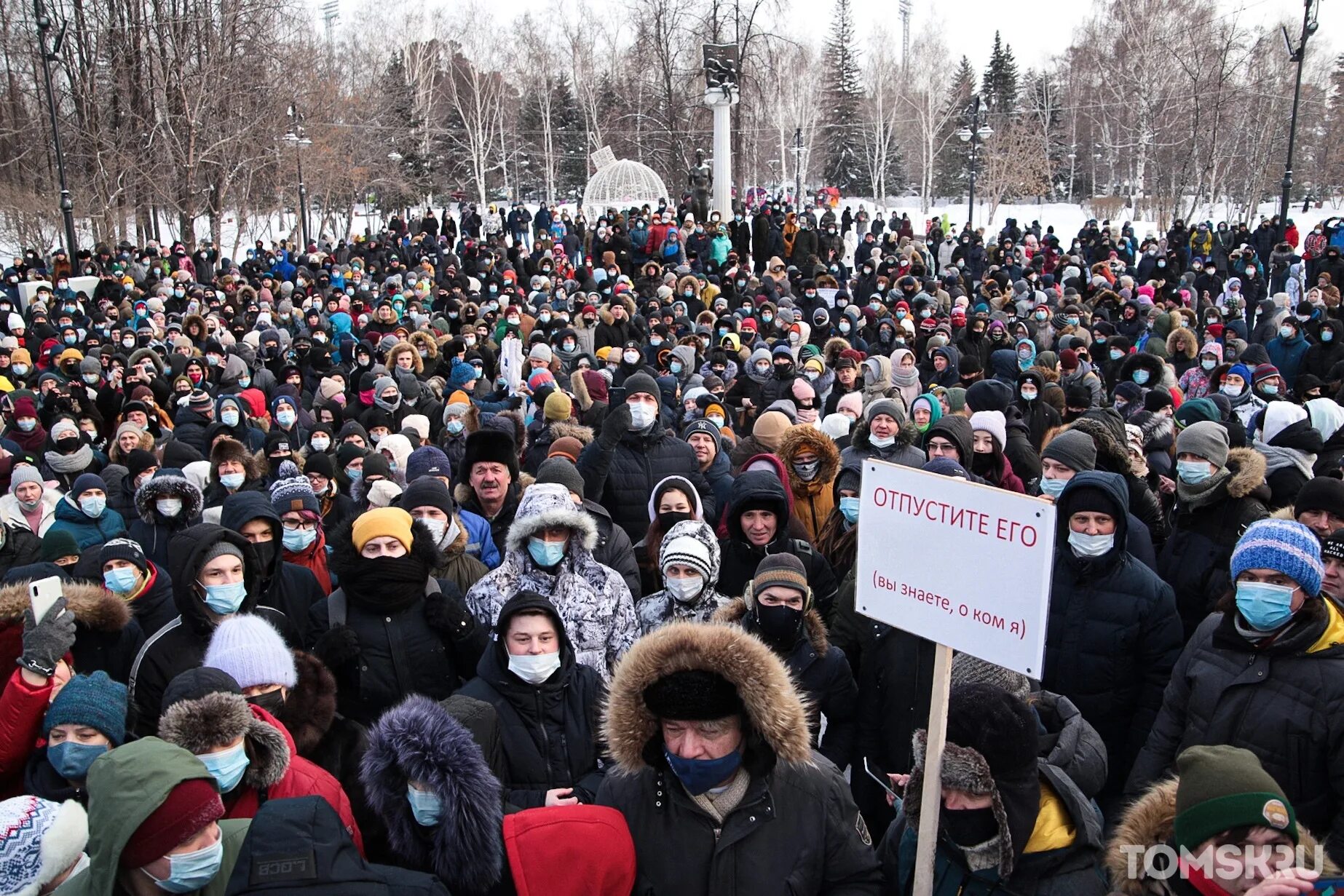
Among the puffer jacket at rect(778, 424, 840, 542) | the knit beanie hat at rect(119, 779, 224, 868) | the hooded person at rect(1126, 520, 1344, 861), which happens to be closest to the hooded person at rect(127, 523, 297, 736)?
the knit beanie hat at rect(119, 779, 224, 868)

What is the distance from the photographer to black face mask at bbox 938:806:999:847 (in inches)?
98.4

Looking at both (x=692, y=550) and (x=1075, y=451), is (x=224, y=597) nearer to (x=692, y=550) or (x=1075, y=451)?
(x=692, y=550)

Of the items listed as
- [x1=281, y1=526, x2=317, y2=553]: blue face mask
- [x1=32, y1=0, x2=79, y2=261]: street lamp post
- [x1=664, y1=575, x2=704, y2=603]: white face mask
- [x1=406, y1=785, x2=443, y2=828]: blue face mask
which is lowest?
[x1=281, y1=526, x2=317, y2=553]: blue face mask

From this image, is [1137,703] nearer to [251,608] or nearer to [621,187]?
[251,608]

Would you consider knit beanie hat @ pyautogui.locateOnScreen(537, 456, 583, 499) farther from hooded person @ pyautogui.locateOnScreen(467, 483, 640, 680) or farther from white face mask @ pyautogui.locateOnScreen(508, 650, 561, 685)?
white face mask @ pyautogui.locateOnScreen(508, 650, 561, 685)

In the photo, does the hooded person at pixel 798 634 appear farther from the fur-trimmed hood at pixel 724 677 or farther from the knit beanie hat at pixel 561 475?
the knit beanie hat at pixel 561 475

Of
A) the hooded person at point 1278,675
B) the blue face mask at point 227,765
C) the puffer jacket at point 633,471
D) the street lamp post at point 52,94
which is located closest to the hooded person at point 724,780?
the blue face mask at point 227,765

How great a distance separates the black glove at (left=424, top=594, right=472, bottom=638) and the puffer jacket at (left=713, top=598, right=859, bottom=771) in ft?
3.46

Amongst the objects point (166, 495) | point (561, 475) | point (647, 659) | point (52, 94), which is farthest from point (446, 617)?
point (52, 94)

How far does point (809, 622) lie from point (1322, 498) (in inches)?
90.1

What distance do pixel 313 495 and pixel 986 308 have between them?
11.2 meters

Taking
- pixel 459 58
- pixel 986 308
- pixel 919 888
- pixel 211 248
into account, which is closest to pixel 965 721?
pixel 919 888

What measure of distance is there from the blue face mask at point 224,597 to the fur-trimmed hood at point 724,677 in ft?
6.52

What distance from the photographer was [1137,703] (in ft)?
12.6
